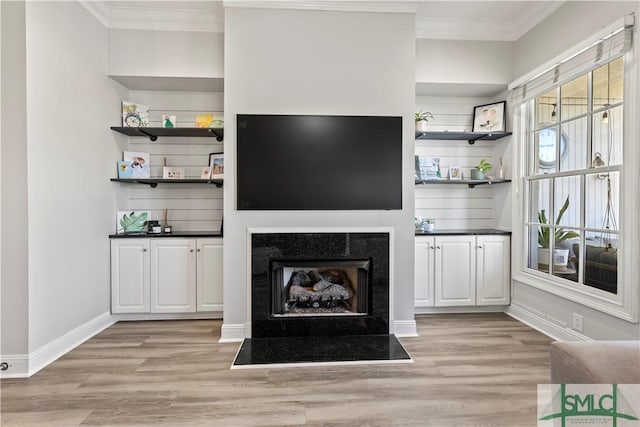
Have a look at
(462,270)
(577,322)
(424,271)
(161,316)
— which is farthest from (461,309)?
(161,316)

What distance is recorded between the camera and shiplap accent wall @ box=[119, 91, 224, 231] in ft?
12.1

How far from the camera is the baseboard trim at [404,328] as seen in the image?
3.08m

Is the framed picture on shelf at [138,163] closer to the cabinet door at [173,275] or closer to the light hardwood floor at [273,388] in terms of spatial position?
the cabinet door at [173,275]

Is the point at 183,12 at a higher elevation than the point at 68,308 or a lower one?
higher

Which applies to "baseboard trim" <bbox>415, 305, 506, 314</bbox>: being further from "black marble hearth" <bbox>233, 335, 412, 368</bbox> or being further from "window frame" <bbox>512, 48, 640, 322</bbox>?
"black marble hearth" <bbox>233, 335, 412, 368</bbox>

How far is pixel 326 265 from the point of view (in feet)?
9.96

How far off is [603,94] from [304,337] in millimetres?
2967

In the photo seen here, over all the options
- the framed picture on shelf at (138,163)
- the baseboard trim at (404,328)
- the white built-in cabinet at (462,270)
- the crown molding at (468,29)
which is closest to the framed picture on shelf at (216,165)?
the framed picture on shelf at (138,163)

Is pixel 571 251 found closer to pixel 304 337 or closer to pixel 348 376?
pixel 348 376

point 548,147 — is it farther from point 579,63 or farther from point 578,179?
point 579,63

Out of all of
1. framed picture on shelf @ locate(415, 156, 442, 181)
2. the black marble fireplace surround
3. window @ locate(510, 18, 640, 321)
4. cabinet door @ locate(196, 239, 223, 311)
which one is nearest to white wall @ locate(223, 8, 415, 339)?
the black marble fireplace surround

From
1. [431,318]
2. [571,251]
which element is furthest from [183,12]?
[571,251]

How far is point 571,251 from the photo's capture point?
115 inches

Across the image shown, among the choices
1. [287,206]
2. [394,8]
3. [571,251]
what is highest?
[394,8]
